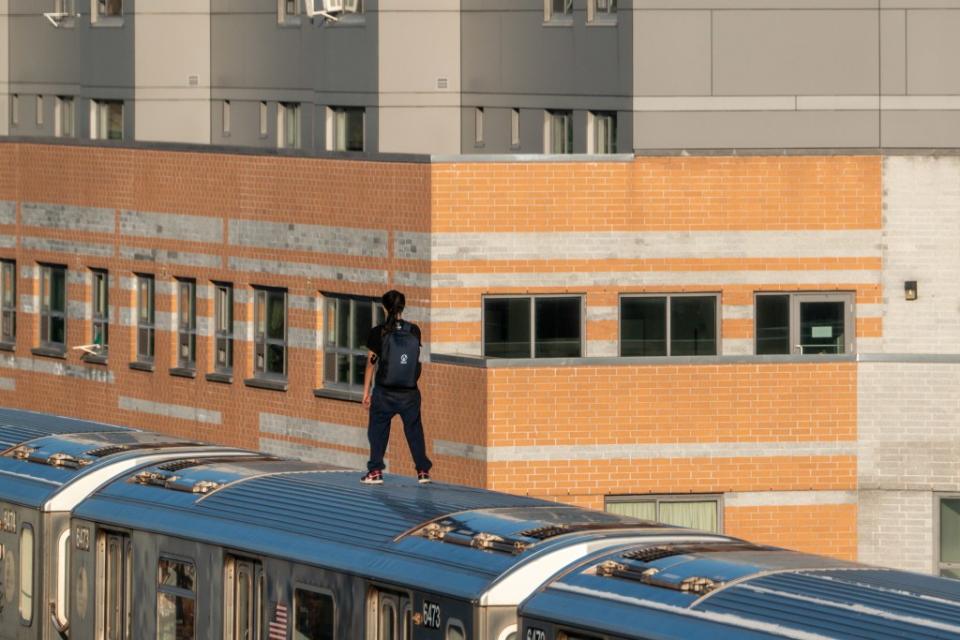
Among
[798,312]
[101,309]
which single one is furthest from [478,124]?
[101,309]

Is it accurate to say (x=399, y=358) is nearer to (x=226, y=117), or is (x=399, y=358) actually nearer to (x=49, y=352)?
(x=226, y=117)

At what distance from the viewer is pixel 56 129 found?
3975cm

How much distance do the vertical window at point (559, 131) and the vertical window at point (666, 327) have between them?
11.6 ft

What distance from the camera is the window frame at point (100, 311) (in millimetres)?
35656

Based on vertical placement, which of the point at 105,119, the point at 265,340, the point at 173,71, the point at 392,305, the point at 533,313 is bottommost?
the point at 265,340

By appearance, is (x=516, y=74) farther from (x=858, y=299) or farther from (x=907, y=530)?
(x=907, y=530)

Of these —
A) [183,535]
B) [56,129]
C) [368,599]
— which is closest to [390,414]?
[183,535]

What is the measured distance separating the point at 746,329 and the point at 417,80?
7068mm

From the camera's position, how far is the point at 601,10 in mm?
29641

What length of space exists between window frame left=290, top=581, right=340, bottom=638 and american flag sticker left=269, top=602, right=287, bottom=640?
0.20ft

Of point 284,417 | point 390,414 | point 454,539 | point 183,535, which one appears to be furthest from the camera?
point 284,417

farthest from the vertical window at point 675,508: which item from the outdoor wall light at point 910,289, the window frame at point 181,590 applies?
the window frame at point 181,590

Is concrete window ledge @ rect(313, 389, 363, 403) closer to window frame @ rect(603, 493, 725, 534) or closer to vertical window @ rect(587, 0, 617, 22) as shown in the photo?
window frame @ rect(603, 493, 725, 534)

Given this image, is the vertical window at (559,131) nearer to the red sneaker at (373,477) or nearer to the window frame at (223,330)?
the window frame at (223,330)
